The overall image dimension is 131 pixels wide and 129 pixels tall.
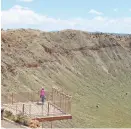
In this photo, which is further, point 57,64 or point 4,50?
point 57,64

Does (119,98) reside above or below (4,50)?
below

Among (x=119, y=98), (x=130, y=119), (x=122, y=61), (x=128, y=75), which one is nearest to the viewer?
(x=130, y=119)

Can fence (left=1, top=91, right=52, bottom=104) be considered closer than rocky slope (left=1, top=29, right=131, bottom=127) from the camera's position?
Yes

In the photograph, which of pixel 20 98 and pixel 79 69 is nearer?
pixel 20 98

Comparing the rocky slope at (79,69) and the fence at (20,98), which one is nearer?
the fence at (20,98)

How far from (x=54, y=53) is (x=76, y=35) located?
10466 millimetres

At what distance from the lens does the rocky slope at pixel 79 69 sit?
49.6m

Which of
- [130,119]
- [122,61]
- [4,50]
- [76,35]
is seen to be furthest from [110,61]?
[130,119]

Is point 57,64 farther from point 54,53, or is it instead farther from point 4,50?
point 4,50

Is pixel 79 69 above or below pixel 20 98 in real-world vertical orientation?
above

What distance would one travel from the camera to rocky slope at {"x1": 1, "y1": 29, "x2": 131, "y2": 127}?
49.6 metres

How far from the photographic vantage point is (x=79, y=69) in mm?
65688

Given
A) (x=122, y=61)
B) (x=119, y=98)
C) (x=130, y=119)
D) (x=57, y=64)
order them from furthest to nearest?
(x=122, y=61) → (x=57, y=64) → (x=119, y=98) → (x=130, y=119)

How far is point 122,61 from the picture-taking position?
2928 inches
